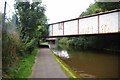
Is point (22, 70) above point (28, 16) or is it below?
below

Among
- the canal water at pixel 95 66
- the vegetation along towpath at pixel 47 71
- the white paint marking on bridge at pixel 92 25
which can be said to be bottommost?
the canal water at pixel 95 66

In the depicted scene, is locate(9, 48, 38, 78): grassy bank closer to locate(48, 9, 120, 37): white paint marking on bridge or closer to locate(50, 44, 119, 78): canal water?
locate(50, 44, 119, 78): canal water

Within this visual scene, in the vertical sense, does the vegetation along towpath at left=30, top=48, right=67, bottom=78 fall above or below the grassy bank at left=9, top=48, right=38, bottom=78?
below

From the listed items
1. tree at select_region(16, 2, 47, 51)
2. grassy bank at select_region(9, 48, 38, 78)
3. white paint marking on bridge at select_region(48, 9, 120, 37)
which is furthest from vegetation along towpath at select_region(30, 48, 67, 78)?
white paint marking on bridge at select_region(48, 9, 120, 37)

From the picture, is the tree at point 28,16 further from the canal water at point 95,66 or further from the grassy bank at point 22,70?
the grassy bank at point 22,70

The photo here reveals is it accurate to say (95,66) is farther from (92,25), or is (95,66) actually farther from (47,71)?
(92,25)

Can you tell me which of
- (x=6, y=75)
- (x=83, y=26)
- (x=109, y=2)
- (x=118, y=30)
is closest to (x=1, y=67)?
(x=6, y=75)

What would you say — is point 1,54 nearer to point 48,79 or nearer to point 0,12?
point 0,12

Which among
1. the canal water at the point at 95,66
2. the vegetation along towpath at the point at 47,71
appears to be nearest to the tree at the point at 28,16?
the canal water at the point at 95,66

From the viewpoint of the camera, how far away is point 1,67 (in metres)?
9.91

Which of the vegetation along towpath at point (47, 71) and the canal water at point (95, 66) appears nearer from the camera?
the vegetation along towpath at point (47, 71)

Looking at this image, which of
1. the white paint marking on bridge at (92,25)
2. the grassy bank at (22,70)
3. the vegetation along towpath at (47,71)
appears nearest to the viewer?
the grassy bank at (22,70)

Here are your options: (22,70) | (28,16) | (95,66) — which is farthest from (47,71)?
(28,16)

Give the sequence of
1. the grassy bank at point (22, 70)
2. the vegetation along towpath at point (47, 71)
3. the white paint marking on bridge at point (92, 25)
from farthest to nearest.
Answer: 1. the white paint marking on bridge at point (92, 25)
2. the vegetation along towpath at point (47, 71)
3. the grassy bank at point (22, 70)
